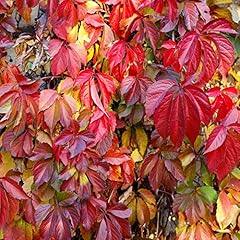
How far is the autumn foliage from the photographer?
1260mm

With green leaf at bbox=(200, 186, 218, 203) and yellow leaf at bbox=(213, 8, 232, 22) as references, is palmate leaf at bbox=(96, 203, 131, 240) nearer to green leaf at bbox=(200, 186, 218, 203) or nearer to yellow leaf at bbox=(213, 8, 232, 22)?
green leaf at bbox=(200, 186, 218, 203)

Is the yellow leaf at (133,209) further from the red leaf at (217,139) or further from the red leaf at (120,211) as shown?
the red leaf at (217,139)

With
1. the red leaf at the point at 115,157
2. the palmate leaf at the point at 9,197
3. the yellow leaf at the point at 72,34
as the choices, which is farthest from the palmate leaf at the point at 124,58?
the palmate leaf at the point at 9,197

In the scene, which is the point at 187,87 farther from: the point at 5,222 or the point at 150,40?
the point at 5,222

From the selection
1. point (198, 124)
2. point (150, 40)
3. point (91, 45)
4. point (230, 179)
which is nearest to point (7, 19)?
point (91, 45)

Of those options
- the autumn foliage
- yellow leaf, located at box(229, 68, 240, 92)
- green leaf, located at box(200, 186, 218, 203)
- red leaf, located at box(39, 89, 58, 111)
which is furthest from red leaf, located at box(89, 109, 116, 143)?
yellow leaf, located at box(229, 68, 240, 92)

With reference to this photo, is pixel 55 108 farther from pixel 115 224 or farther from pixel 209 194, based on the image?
pixel 209 194

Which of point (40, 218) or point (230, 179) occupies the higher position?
point (40, 218)

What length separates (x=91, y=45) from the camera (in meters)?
1.37

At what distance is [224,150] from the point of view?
1184 millimetres

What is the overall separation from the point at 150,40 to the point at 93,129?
30 centimetres

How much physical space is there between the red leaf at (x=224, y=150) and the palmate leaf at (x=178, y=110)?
0.06m

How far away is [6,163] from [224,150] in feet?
2.07

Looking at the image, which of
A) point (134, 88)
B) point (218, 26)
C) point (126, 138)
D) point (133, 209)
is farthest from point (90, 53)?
point (133, 209)
